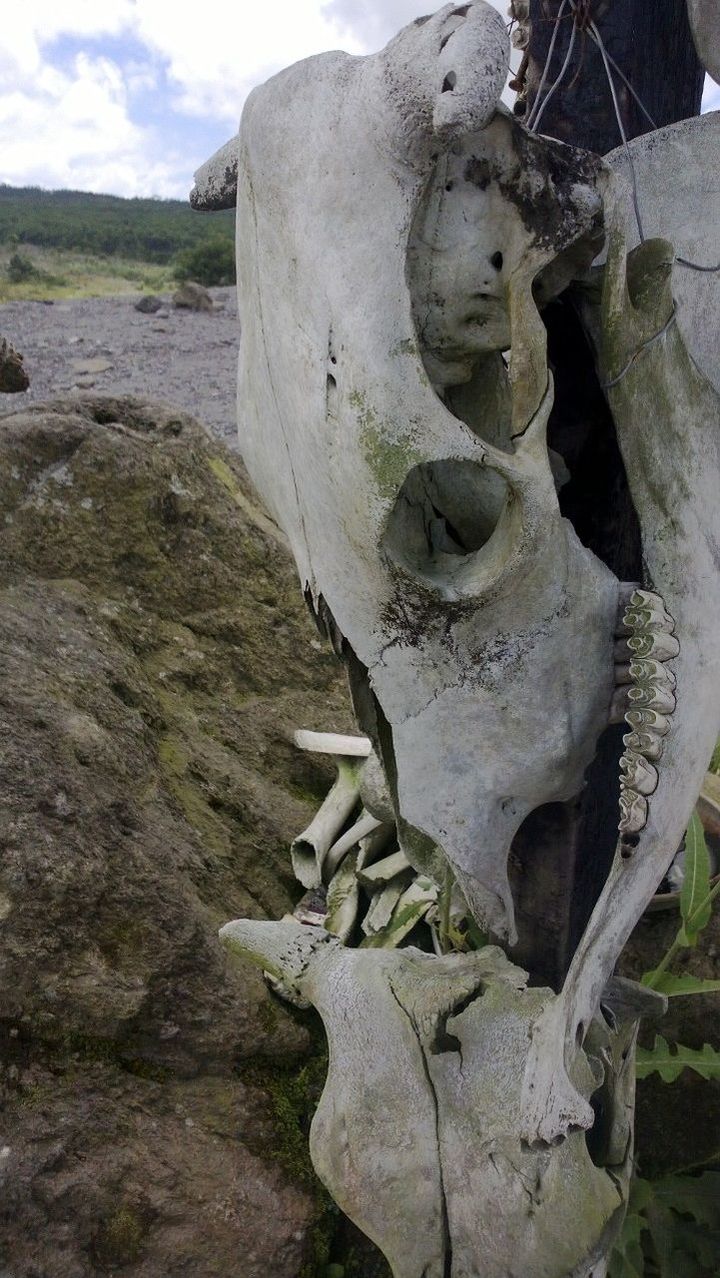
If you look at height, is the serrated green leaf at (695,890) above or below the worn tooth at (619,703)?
below

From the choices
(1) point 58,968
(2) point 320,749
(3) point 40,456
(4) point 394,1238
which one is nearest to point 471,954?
(4) point 394,1238

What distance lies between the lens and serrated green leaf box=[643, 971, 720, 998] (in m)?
2.01

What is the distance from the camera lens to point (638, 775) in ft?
4.49

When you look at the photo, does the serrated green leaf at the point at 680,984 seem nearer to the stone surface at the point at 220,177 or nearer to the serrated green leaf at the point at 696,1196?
the serrated green leaf at the point at 696,1196

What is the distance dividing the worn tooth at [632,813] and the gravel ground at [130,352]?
751cm

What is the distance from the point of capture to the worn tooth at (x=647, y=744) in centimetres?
137

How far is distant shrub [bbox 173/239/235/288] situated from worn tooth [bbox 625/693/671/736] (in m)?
19.0

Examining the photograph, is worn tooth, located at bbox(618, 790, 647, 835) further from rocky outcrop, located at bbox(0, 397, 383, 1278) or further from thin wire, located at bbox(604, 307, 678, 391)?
rocky outcrop, located at bbox(0, 397, 383, 1278)

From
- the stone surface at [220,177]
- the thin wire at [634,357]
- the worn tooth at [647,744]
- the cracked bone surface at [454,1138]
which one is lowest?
the cracked bone surface at [454,1138]

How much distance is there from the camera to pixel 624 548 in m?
1.58

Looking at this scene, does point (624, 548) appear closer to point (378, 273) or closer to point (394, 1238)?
point (378, 273)

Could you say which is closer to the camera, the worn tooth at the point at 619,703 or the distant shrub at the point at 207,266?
the worn tooth at the point at 619,703

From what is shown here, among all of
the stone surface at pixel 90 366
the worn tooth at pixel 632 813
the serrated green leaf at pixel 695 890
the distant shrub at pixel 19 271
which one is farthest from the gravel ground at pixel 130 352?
the worn tooth at pixel 632 813

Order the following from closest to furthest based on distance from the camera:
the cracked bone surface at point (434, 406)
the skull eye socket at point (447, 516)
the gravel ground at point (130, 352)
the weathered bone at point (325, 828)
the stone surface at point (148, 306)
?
the cracked bone surface at point (434, 406) < the skull eye socket at point (447, 516) < the weathered bone at point (325, 828) < the gravel ground at point (130, 352) < the stone surface at point (148, 306)
